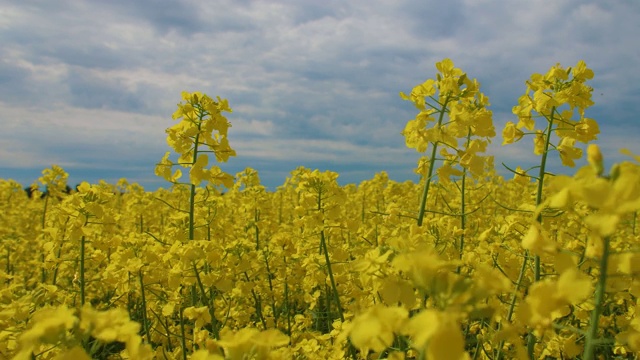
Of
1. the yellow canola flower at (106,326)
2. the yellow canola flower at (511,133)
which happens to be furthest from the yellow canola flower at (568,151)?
the yellow canola flower at (106,326)

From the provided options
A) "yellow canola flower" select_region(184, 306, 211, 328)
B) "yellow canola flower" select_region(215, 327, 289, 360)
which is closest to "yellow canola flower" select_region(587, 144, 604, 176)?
"yellow canola flower" select_region(215, 327, 289, 360)

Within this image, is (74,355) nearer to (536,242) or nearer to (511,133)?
(536,242)

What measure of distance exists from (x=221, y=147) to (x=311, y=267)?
1418mm

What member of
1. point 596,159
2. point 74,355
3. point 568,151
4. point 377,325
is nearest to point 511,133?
point 568,151

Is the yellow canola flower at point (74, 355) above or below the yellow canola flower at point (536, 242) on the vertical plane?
below

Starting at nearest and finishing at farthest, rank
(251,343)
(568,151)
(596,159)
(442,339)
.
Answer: (442,339), (596,159), (251,343), (568,151)

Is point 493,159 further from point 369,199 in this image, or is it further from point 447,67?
point 369,199

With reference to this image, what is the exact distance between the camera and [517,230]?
132 inches

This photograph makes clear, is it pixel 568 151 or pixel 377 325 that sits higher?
pixel 568 151

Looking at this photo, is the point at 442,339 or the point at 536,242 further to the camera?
the point at 536,242

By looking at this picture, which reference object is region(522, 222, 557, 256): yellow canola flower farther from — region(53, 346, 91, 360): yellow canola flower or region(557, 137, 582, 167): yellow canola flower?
region(557, 137, 582, 167): yellow canola flower

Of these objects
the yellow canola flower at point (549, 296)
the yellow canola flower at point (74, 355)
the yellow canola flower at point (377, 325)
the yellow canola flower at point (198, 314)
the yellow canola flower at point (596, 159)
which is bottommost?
the yellow canola flower at point (198, 314)

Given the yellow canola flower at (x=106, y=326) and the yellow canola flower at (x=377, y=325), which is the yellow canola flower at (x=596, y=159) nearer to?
the yellow canola flower at (x=377, y=325)

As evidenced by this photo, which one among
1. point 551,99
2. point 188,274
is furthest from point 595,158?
point 188,274
